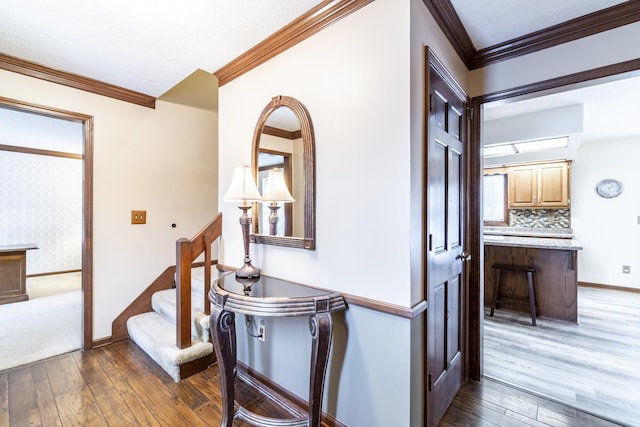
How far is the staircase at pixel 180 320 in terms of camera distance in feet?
6.97

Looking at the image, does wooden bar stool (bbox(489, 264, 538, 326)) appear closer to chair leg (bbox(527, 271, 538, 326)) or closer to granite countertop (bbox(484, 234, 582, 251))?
chair leg (bbox(527, 271, 538, 326))

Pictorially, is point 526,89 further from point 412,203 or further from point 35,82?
point 35,82

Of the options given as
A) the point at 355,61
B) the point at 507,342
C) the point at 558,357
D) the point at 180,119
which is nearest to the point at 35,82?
the point at 180,119

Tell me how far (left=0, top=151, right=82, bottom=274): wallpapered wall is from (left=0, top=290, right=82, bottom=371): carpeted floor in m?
2.09

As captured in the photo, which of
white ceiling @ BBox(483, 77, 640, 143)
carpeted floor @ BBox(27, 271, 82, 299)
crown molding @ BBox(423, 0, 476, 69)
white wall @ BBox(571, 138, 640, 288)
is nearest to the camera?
crown molding @ BBox(423, 0, 476, 69)

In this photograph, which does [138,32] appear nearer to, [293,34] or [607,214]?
[293,34]

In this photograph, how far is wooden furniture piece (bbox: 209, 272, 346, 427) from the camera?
1.40 meters

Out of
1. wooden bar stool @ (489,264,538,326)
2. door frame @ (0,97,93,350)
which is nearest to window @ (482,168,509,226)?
wooden bar stool @ (489,264,538,326)

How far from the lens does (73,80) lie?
8.16 ft

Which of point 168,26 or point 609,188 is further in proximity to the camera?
point 609,188

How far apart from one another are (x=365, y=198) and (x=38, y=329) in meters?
3.73

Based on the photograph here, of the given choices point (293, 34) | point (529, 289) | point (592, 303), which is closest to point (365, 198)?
point (293, 34)

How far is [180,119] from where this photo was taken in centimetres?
322

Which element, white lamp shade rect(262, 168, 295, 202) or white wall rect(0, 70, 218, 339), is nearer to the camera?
white lamp shade rect(262, 168, 295, 202)
